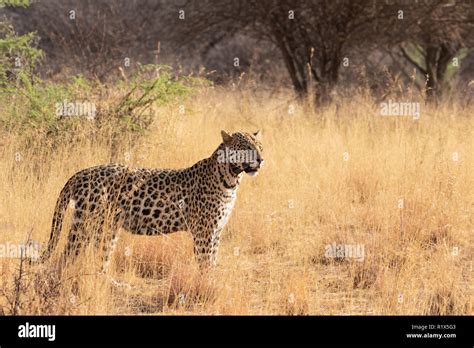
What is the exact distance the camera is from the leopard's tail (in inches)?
251

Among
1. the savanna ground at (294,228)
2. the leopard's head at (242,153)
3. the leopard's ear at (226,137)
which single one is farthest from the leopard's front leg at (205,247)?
the leopard's ear at (226,137)

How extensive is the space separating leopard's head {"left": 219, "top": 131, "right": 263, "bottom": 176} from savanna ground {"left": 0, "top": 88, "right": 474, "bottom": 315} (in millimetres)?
750

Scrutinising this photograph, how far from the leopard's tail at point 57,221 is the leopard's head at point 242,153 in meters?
1.14

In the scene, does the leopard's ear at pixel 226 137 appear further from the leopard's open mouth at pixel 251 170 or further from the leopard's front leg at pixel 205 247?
the leopard's front leg at pixel 205 247

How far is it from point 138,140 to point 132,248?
A: 2.91 m

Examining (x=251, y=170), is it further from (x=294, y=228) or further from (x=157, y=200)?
(x=294, y=228)

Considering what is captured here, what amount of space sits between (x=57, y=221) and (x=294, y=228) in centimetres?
246

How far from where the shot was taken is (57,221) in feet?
21.3

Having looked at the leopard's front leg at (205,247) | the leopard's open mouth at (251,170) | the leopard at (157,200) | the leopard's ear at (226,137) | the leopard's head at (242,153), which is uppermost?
the leopard's ear at (226,137)

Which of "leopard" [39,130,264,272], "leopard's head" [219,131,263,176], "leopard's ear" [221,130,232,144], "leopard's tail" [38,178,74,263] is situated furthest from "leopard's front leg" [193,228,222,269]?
"leopard's tail" [38,178,74,263]

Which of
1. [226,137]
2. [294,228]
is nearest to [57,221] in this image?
[226,137]

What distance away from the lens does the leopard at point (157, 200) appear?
6.48 m

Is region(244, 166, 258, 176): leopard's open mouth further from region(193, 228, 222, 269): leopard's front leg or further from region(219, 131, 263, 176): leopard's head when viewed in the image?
region(193, 228, 222, 269): leopard's front leg

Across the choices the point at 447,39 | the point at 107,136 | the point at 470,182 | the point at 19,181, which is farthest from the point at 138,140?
the point at 447,39
